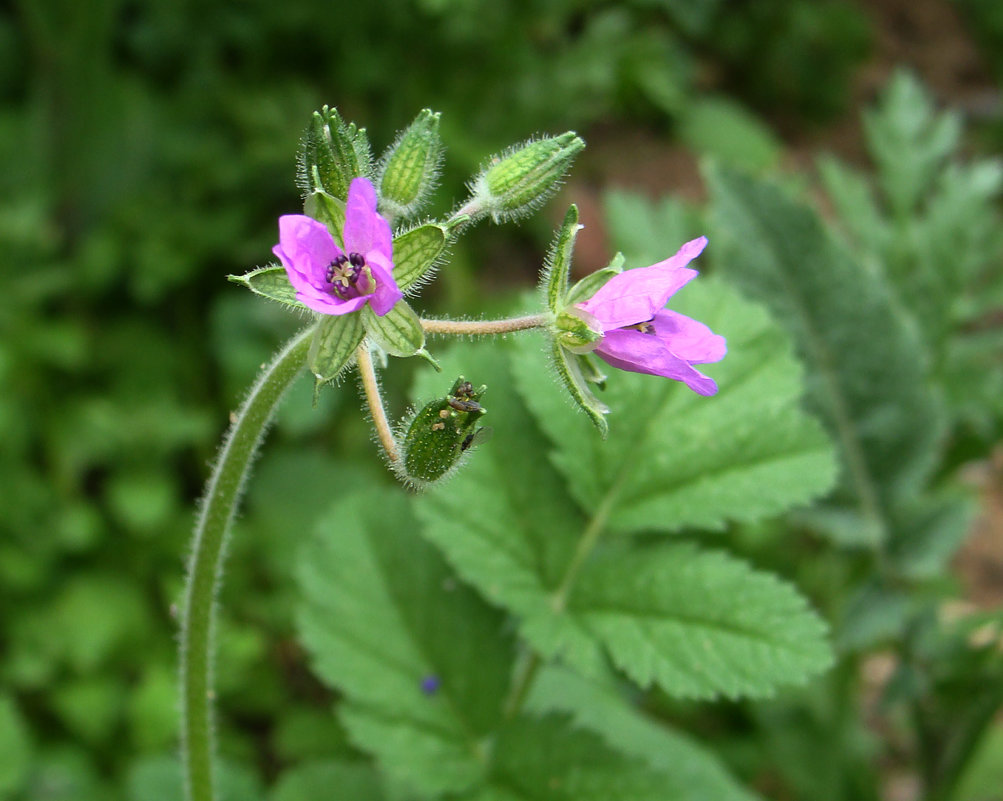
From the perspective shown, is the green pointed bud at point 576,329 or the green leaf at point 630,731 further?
the green leaf at point 630,731

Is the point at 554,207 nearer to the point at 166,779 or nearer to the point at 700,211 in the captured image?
the point at 700,211

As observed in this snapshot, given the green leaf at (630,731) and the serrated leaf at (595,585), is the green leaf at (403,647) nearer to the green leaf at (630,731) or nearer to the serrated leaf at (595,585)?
the serrated leaf at (595,585)

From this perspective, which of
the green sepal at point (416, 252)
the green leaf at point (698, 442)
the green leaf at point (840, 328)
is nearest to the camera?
the green sepal at point (416, 252)

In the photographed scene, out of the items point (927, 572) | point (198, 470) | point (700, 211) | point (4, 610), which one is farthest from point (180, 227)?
point (927, 572)

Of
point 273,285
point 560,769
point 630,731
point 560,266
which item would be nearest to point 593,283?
point 560,266

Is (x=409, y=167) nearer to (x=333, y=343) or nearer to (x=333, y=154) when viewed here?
(x=333, y=154)

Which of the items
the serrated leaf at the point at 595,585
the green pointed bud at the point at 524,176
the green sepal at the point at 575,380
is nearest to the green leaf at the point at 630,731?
the serrated leaf at the point at 595,585

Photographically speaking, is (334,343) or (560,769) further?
(560,769)
